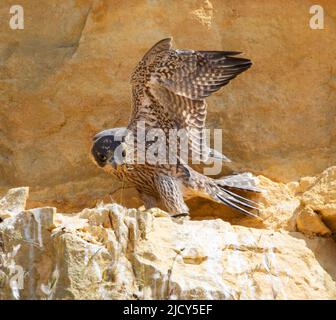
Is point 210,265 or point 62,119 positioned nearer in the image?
point 210,265

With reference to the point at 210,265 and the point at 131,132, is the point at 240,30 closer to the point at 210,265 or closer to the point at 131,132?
the point at 131,132

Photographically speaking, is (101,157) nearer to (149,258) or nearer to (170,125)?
(170,125)

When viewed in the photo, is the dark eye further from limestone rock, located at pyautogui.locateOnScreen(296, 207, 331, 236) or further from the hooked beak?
limestone rock, located at pyautogui.locateOnScreen(296, 207, 331, 236)

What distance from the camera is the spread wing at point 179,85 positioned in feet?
25.7

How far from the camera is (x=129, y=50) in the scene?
911 cm

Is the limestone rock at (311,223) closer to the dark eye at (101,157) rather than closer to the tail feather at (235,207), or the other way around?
the tail feather at (235,207)

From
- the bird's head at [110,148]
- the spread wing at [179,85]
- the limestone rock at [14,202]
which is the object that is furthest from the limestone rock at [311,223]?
the limestone rock at [14,202]

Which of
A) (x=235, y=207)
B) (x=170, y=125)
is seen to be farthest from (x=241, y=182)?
(x=170, y=125)

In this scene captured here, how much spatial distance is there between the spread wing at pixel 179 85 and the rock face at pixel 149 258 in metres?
1.01

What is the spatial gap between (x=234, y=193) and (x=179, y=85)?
1086mm
